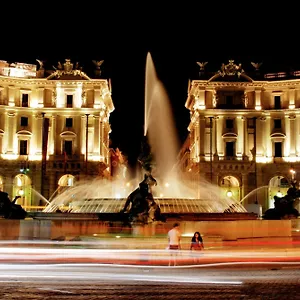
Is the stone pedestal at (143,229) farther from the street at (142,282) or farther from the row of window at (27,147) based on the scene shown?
the row of window at (27,147)

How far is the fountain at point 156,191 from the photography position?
101ft

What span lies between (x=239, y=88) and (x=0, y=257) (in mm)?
48890

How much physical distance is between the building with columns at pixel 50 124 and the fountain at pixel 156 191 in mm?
2672

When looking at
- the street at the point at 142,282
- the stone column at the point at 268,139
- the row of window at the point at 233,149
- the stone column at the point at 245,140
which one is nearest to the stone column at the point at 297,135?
the row of window at the point at 233,149

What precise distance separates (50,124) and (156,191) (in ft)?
71.5

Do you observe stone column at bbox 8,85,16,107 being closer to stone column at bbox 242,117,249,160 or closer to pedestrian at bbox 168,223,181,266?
stone column at bbox 242,117,249,160

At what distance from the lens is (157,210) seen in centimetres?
2375

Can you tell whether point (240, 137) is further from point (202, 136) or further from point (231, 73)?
point (231, 73)

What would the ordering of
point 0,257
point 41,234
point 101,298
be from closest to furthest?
point 101,298, point 0,257, point 41,234

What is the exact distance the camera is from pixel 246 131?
62.0 metres

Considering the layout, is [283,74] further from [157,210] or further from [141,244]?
[141,244]

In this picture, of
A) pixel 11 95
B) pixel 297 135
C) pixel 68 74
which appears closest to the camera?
pixel 11 95

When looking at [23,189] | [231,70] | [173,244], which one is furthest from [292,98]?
[173,244]

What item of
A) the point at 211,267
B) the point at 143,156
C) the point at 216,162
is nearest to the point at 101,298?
the point at 211,267
